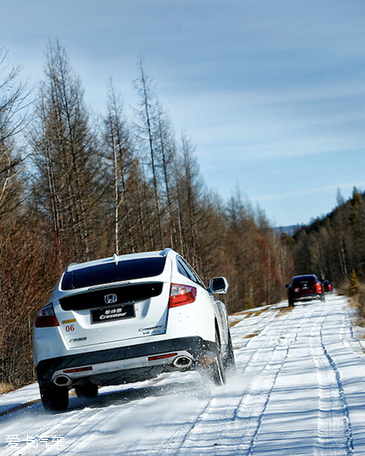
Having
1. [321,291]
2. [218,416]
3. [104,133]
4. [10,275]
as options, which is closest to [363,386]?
[218,416]

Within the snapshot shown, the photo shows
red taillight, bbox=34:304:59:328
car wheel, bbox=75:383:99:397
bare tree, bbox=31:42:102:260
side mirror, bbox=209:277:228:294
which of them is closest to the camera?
red taillight, bbox=34:304:59:328

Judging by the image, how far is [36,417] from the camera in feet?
19.7

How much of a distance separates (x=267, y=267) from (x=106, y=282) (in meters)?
80.2

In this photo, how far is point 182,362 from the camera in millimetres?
5836

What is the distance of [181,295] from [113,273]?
84cm

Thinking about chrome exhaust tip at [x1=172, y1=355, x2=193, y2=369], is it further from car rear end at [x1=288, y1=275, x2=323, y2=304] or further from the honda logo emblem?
car rear end at [x1=288, y1=275, x2=323, y2=304]

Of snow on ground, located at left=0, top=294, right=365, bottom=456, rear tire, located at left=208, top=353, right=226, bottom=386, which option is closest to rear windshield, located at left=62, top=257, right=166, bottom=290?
rear tire, located at left=208, top=353, right=226, bottom=386

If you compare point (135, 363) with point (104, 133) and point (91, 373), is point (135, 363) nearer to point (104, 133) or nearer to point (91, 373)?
point (91, 373)

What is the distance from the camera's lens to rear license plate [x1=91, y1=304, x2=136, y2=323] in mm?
5828

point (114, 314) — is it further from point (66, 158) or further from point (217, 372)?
point (66, 158)

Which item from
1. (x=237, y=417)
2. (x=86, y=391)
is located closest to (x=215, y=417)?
(x=237, y=417)

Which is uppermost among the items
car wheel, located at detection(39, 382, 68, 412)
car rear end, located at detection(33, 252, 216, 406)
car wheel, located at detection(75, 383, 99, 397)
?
car rear end, located at detection(33, 252, 216, 406)

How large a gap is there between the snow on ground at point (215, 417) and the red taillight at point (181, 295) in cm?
102

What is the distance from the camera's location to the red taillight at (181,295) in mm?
5914
